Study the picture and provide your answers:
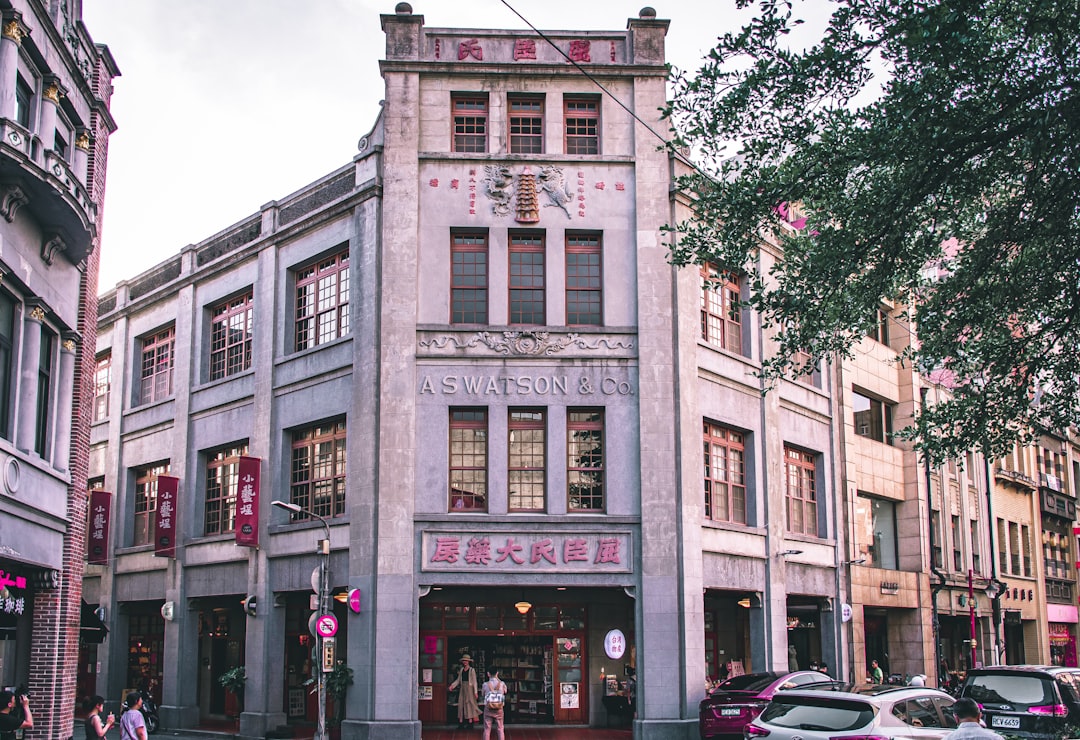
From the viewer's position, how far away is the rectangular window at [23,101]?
19.6m

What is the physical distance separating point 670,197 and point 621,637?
10645mm

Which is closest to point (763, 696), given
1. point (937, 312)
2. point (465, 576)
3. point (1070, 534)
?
point (465, 576)

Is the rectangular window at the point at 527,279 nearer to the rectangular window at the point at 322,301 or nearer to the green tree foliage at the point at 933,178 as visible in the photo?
the rectangular window at the point at 322,301

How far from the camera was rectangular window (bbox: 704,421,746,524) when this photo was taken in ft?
95.2

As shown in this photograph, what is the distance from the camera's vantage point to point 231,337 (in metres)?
33.2

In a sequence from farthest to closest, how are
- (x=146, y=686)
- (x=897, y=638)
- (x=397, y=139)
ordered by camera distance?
(x=897, y=638), (x=146, y=686), (x=397, y=139)

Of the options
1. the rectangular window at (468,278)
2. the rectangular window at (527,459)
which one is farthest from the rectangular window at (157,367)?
the rectangular window at (527,459)

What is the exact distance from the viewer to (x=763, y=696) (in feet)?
76.0

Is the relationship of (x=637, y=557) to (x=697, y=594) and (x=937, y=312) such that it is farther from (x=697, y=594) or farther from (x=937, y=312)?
(x=937, y=312)

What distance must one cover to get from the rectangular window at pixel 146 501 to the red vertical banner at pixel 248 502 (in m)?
6.76

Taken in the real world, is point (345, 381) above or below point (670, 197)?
below

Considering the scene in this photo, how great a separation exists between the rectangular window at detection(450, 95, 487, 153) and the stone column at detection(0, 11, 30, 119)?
11721mm

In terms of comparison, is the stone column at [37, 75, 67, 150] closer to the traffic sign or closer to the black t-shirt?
the black t-shirt

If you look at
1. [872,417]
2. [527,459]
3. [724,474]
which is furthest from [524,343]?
[872,417]
